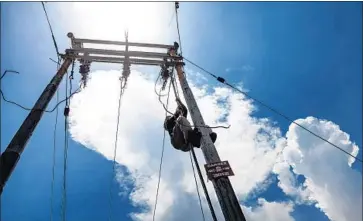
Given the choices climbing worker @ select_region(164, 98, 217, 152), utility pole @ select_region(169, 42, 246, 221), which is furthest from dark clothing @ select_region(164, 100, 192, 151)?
utility pole @ select_region(169, 42, 246, 221)

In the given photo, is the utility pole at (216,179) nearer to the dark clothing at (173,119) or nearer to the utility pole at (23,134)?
the dark clothing at (173,119)

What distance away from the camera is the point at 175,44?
10.3 metres

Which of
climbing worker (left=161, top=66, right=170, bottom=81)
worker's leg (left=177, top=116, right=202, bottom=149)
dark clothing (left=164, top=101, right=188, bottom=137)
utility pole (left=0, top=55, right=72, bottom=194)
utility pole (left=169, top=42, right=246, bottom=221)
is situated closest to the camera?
utility pole (left=169, top=42, right=246, bottom=221)

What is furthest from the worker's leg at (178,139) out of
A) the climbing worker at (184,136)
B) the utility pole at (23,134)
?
the utility pole at (23,134)

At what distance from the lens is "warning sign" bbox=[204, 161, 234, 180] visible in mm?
5716

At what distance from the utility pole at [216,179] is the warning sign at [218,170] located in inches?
2.9

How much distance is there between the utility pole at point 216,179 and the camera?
5.23 metres

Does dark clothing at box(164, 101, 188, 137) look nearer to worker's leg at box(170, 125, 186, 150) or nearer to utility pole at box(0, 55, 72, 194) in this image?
worker's leg at box(170, 125, 186, 150)

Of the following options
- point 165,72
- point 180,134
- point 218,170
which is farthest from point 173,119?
point 165,72

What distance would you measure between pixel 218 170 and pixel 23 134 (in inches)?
158

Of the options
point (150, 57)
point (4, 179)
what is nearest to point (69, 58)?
point (150, 57)

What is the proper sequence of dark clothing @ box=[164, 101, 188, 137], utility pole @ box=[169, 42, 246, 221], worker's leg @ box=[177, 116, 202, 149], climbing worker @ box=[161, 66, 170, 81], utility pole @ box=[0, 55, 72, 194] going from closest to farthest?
utility pole @ box=[169, 42, 246, 221] < utility pole @ box=[0, 55, 72, 194] < worker's leg @ box=[177, 116, 202, 149] < dark clothing @ box=[164, 101, 188, 137] < climbing worker @ box=[161, 66, 170, 81]

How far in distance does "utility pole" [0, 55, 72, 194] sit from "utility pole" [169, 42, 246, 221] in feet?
11.0

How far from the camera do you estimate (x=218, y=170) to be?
578 centimetres
